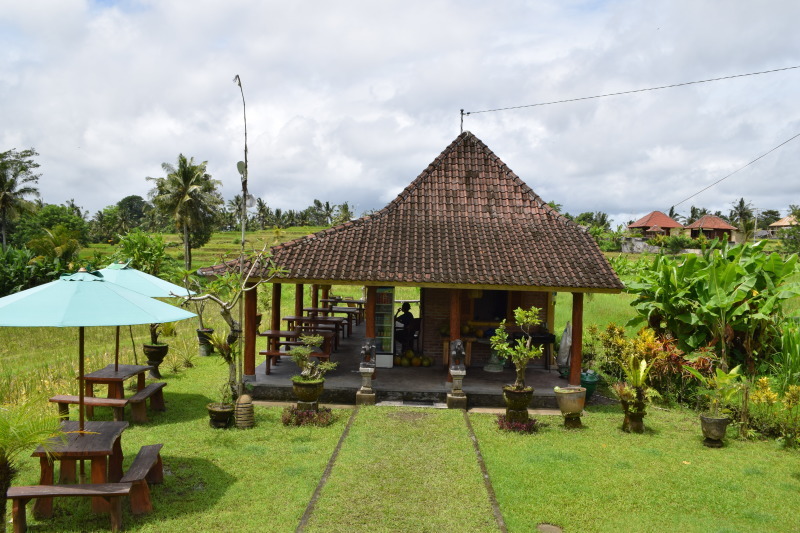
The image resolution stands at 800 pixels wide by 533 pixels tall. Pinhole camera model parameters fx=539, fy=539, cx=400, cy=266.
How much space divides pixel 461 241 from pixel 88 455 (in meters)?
8.26

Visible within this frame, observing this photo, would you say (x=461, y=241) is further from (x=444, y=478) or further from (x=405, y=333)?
(x=444, y=478)

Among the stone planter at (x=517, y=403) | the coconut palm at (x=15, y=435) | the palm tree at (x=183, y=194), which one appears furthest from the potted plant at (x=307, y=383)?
the palm tree at (x=183, y=194)

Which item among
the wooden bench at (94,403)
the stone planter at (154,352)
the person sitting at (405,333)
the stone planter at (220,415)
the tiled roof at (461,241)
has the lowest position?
the stone planter at (220,415)

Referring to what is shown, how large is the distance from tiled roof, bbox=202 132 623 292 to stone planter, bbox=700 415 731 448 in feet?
9.56

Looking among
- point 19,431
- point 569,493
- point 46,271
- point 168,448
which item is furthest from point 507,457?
point 46,271

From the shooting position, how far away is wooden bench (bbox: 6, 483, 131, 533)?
5.29m

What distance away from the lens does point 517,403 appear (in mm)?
9320

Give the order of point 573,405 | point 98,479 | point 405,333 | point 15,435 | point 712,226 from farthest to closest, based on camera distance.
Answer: point 712,226 < point 405,333 < point 573,405 < point 98,479 < point 15,435

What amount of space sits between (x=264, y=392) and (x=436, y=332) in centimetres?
460

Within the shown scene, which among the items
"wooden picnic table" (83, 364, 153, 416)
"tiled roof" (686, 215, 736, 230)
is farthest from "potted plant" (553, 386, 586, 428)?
"tiled roof" (686, 215, 736, 230)

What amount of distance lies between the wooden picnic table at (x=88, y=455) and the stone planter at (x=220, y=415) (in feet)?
8.11

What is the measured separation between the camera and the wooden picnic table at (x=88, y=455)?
5.91m

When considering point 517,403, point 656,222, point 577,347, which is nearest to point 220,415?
point 517,403

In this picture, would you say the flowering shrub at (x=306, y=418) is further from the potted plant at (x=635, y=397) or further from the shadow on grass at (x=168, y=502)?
the potted plant at (x=635, y=397)
